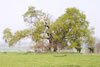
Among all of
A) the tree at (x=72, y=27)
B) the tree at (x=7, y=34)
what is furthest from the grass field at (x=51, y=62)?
the tree at (x=7, y=34)

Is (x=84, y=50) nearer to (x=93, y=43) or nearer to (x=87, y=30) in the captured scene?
(x=93, y=43)

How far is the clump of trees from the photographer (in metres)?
15.0

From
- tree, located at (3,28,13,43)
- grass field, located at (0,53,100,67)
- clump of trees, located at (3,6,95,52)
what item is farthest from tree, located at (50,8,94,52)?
grass field, located at (0,53,100,67)

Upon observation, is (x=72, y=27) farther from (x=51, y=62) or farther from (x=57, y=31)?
(x=51, y=62)

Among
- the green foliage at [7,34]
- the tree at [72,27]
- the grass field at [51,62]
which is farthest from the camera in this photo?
the green foliage at [7,34]

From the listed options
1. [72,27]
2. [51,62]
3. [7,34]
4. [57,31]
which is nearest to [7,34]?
[7,34]

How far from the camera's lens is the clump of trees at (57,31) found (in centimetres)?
1499

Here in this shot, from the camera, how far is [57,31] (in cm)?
1545

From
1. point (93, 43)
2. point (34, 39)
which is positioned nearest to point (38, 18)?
point (34, 39)

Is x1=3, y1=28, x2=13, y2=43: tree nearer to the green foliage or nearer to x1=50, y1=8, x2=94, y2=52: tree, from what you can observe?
the green foliage

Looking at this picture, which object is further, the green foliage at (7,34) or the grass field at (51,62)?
the green foliage at (7,34)

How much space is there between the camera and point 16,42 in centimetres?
1598

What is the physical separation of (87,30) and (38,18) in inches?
186

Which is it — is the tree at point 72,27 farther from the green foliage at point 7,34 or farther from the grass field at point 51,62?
the grass field at point 51,62
